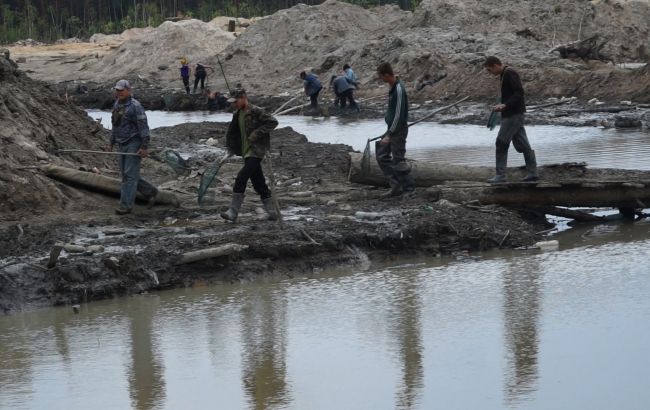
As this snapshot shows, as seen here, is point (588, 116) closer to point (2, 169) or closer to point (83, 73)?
point (2, 169)

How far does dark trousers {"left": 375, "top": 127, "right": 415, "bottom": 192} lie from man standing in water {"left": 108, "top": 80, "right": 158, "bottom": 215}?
8.94 feet

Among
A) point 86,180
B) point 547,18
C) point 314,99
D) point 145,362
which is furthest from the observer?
point 547,18

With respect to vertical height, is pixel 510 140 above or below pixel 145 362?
above

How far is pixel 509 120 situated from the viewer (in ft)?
44.0

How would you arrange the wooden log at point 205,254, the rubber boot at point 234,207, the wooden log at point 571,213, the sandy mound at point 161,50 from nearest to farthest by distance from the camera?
the wooden log at point 205,254 < the rubber boot at point 234,207 < the wooden log at point 571,213 < the sandy mound at point 161,50

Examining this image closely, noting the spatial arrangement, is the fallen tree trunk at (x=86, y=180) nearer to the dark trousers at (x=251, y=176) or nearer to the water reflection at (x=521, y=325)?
the dark trousers at (x=251, y=176)

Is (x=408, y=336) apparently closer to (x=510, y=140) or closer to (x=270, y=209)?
(x=270, y=209)

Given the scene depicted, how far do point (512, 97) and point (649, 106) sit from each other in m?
17.1

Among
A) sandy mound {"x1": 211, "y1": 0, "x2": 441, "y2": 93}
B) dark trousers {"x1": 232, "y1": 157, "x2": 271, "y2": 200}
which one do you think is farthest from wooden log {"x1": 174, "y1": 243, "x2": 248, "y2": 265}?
sandy mound {"x1": 211, "y1": 0, "x2": 441, "y2": 93}

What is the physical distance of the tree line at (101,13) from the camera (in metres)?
82.9

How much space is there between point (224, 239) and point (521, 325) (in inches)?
132

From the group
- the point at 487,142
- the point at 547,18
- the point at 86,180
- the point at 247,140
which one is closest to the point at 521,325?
the point at 247,140

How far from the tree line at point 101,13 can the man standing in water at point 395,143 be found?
64878 mm

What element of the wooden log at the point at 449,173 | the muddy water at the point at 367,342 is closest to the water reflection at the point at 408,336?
the muddy water at the point at 367,342
